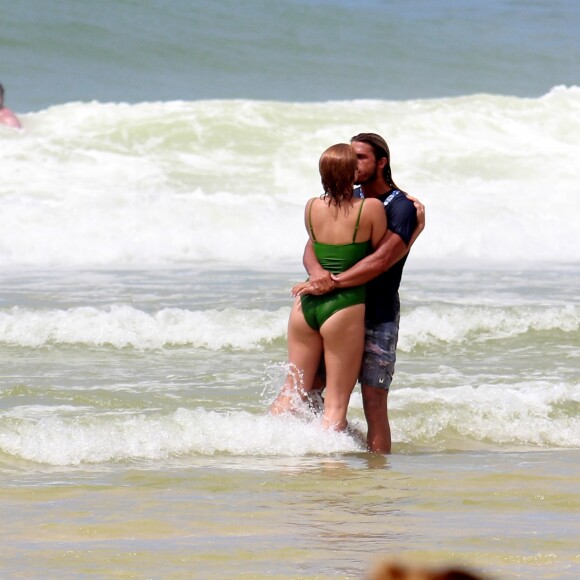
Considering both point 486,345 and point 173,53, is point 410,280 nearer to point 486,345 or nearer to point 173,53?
point 486,345

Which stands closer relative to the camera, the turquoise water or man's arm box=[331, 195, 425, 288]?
man's arm box=[331, 195, 425, 288]

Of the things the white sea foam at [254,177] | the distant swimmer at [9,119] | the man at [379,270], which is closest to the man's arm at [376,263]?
the man at [379,270]

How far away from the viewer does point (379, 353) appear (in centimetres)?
562

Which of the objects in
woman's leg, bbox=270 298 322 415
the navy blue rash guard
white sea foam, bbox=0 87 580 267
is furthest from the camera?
white sea foam, bbox=0 87 580 267

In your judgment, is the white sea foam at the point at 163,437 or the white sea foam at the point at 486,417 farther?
the white sea foam at the point at 486,417

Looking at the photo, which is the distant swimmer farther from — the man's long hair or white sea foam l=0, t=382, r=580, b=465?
the man's long hair

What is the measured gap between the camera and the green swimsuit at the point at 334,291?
5449 millimetres

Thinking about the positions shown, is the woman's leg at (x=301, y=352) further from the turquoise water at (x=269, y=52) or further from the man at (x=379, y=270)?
the turquoise water at (x=269, y=52)

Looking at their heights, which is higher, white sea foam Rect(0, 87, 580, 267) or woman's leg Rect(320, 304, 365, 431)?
white sea foam Rect(0, 87, 580, 267)

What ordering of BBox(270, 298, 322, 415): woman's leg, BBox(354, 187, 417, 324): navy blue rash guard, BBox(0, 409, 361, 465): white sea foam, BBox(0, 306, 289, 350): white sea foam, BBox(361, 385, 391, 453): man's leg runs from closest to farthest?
BBox(354, 187, 417, 324): navy blue rash guard, BBox(270, 298, 322, 415): woman's leg, BBox(361, 385, 391, 453): man's leg, BBox(0, 409, 361, 465): white sea foam, BBox(0, 306, 289, 350): white sea foam

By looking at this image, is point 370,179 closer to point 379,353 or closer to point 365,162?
point 365,162

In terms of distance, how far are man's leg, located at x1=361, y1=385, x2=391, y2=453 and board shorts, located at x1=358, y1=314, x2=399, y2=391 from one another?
0.17 feet

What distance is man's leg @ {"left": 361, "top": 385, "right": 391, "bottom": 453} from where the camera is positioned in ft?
18.7

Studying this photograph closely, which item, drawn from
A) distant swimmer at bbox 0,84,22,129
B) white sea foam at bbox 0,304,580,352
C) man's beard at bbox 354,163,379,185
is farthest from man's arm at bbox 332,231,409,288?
distant swimmer at bbox 0,84,22,129
